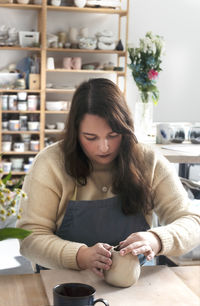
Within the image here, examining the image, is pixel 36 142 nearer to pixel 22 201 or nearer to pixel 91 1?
pixel 91 1

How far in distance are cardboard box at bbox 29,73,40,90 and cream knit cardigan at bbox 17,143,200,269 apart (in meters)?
3.66

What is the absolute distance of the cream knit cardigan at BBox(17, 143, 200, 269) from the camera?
1.34 m

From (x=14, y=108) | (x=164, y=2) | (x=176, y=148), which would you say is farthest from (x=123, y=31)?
(x=176, y=148)

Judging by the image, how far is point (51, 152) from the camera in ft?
5.02

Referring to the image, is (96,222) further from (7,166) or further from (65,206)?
(7,166)

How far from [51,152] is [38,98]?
3.72 meters

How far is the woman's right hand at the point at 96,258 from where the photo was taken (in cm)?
115

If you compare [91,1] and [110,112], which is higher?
[91,1]

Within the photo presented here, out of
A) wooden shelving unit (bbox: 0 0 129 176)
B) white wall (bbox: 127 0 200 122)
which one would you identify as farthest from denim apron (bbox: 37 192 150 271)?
white wall (bbox: 127 0 200 122)

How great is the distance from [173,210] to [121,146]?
0.84ft

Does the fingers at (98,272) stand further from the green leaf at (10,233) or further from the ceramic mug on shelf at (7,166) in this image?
the ceramic mug on shelf at (7,166)

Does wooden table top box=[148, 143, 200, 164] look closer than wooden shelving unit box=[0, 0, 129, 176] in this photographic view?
Yes

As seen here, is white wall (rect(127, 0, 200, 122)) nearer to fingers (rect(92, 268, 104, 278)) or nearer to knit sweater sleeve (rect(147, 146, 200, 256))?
knit sweater sleeve (rect(147, 146, 200, 256))

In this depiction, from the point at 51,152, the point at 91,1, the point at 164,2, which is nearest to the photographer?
the point at 51,152
